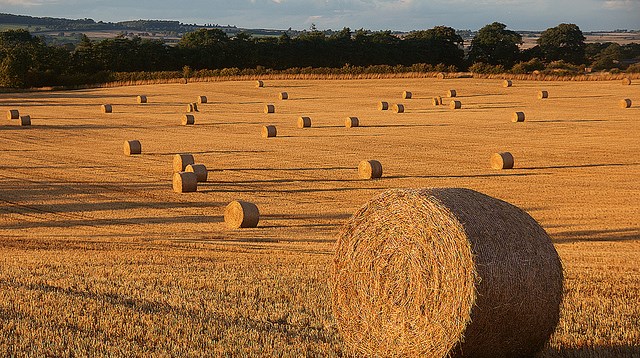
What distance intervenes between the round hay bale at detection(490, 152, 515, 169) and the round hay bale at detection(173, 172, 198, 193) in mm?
9103

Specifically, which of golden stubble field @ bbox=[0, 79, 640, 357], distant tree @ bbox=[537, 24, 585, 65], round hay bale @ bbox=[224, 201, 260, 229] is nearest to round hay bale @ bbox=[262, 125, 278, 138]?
golden stubble field @ bbox=[0, 79, 640, 357]

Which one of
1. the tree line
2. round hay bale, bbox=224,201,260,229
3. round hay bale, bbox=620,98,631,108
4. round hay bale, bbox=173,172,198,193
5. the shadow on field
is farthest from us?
the tree line

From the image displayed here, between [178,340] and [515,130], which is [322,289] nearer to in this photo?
[178,340]

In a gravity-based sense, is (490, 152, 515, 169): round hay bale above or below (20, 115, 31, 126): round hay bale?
above

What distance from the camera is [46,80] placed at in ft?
234

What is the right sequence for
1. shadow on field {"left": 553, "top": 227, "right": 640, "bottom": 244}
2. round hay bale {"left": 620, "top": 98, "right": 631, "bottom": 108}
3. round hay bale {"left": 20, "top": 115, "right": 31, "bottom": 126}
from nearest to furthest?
1. shadow on field {"left": 553, "top": 227, "right": 640, "bottom": 244}
2. round hay bale {"left": 20, "top": 115, "right": 31, "bottom": 126}
3. round hay bale {"left": 620, "top": 98, "right": 631, "bottom": 108}

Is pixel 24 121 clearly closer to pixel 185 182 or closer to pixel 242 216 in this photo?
pixel 185 182

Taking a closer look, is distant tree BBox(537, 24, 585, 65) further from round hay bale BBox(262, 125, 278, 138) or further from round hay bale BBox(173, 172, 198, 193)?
round hay bale BBox(173, 172, 198, 193)

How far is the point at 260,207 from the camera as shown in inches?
862

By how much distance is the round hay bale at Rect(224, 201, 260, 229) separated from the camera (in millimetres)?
19281

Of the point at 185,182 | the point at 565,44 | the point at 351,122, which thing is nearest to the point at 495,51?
the point at 565,44

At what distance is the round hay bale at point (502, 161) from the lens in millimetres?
27359

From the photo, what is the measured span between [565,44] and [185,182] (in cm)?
7859

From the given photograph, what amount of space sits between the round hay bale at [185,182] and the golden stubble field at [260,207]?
0.97ft
